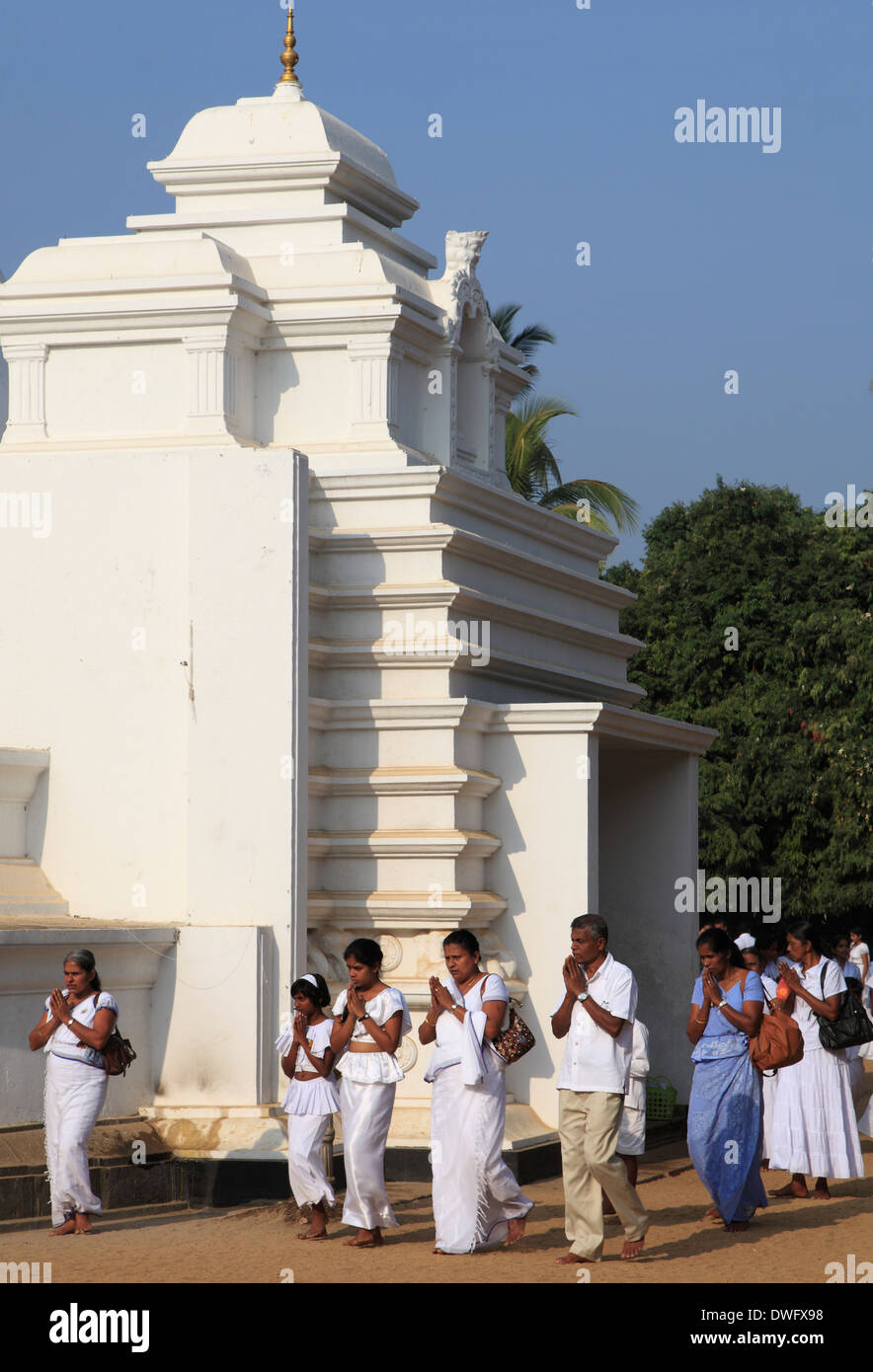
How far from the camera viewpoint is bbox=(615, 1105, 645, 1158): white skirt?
1107 centimetres

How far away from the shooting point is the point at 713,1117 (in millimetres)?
10500

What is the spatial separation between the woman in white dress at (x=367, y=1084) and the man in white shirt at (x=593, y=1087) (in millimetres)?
951

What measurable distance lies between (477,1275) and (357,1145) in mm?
1105

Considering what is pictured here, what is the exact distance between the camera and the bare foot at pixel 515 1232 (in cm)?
972

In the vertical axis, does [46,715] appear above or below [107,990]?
above

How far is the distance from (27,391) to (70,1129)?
6.36 metres

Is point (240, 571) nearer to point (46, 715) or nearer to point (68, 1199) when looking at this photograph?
point (46, 715)

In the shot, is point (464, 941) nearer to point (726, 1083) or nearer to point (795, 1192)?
point (726, 1083)

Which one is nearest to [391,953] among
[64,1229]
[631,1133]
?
[631,1133]

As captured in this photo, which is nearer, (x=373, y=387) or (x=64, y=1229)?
(x=64, y=1229)

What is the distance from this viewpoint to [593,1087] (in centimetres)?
925

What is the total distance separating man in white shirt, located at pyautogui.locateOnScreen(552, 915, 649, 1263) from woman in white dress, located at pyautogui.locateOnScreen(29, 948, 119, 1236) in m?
2.55

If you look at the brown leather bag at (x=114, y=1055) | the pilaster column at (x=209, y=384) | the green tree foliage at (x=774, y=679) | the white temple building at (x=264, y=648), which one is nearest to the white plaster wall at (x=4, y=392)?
the white temple building at (x=264, y=648)
